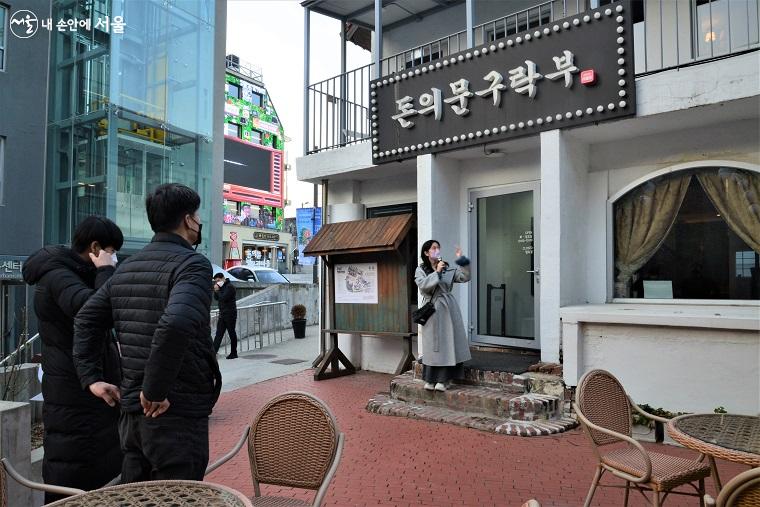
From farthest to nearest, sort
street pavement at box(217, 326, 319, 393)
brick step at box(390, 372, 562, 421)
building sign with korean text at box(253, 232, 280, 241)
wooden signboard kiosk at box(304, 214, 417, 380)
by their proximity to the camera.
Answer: building sign with korean text at box(253, 232, 280, 241)
street pavement at box(217, 326, 319, 393)
wooden signboard kiosk at box(304, 214, 417, 380)
brick step at box(390, 372, 562, 421)

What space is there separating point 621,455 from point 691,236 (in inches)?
149

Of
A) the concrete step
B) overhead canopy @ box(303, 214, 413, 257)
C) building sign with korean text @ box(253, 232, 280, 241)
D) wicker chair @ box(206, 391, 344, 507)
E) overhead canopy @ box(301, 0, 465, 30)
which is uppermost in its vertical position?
overhead canopy @ box(301, 0, 465, 30)

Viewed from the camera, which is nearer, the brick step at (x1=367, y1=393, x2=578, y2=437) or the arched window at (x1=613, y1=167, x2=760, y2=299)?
the brick step at (x1=367, y1=393, x2=578, y2=437)

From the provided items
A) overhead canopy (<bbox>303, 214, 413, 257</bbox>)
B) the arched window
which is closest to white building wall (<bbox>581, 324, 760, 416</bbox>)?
the arched window

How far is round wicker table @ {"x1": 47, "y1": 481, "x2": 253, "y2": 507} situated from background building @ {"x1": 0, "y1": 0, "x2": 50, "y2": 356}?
13.9 meters

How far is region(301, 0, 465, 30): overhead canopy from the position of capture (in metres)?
9.13

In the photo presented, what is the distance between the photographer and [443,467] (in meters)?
4.75

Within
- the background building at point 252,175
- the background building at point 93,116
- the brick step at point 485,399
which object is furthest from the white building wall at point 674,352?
the background building at point 252,175

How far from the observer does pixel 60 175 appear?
16.0 meters

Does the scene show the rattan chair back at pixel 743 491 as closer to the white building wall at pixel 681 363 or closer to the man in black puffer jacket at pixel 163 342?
the man in black puffer jacket at pixel 163 342

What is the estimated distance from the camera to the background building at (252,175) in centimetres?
4472

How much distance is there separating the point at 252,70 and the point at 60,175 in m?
37.0

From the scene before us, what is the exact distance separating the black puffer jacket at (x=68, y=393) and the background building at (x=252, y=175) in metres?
40.6

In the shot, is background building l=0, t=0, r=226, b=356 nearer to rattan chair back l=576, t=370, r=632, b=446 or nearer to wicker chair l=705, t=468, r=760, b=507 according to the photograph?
rattan chair back l=576, t=370, r=632, b=446
